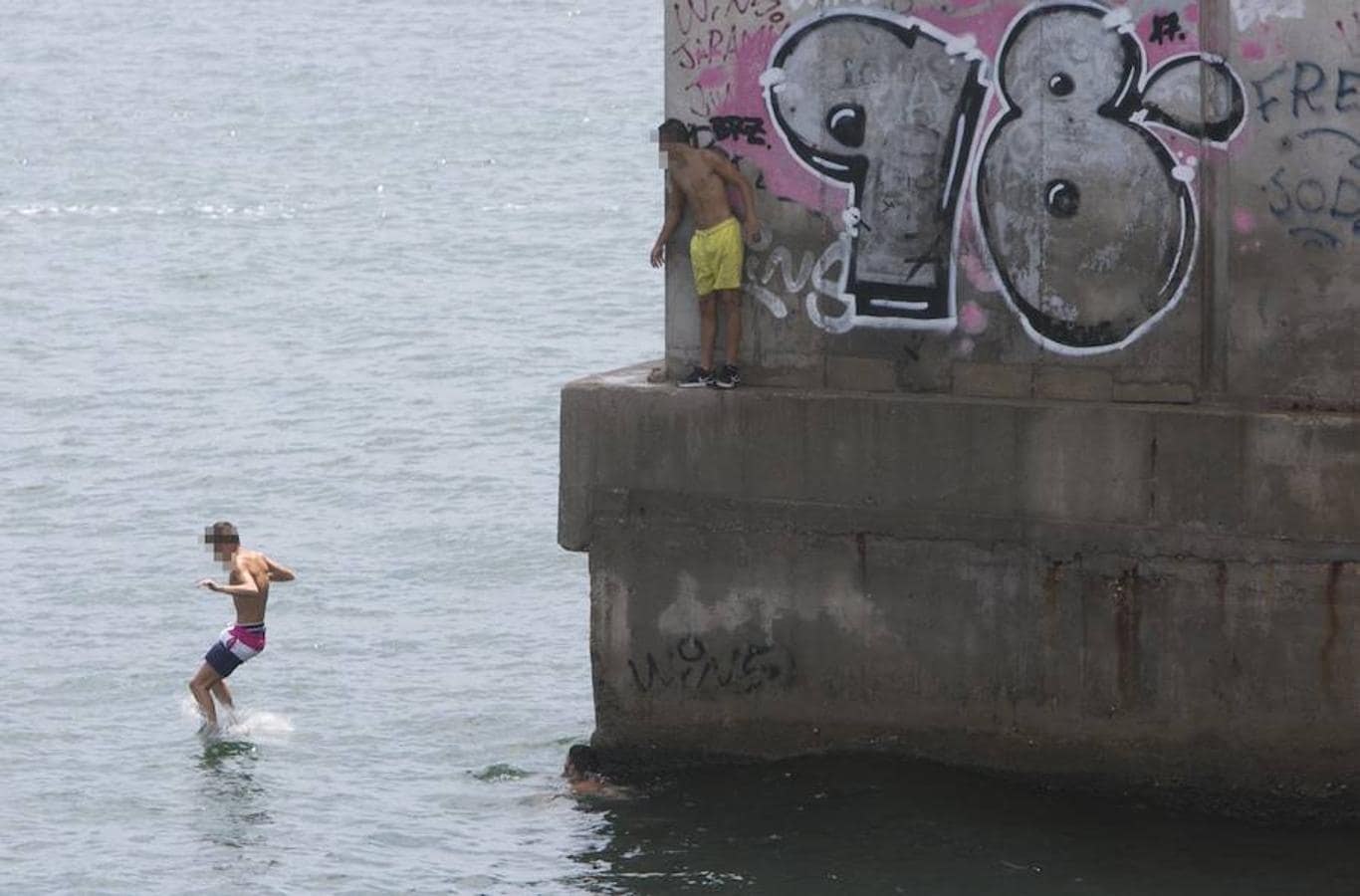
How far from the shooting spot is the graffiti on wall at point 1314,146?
40.7 ft

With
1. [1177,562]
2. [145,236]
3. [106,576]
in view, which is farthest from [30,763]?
[145,236]

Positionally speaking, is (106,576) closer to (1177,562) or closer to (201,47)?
(1177,562)

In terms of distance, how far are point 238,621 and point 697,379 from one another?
16.2ft

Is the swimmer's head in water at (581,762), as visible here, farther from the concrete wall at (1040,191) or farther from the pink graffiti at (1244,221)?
the pink graffiti at (1244,221)

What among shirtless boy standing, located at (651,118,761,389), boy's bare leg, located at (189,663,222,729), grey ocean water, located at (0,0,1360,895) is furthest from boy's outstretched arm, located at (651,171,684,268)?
boy's bare leg, located at (189,663,222,729)

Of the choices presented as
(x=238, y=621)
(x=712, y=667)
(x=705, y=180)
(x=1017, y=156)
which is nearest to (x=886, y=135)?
(x=1017, y=156)

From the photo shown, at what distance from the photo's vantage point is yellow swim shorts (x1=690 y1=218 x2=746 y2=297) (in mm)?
13484

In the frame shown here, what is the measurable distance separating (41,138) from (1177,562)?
150 ft

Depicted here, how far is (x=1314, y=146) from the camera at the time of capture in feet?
41.0

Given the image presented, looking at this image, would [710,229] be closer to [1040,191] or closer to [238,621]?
[1040,191]

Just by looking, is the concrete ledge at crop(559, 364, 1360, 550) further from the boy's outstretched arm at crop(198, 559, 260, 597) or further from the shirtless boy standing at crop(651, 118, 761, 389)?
the boy's outstretched arm at crop(198, 559, 260, 597)

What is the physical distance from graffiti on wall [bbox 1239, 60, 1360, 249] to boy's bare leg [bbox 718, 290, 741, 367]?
9.13ft

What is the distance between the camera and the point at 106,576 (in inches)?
875

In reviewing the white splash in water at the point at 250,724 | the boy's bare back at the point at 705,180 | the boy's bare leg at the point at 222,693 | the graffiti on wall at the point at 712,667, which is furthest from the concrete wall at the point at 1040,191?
the boy's bare leg at the point at 222,693
